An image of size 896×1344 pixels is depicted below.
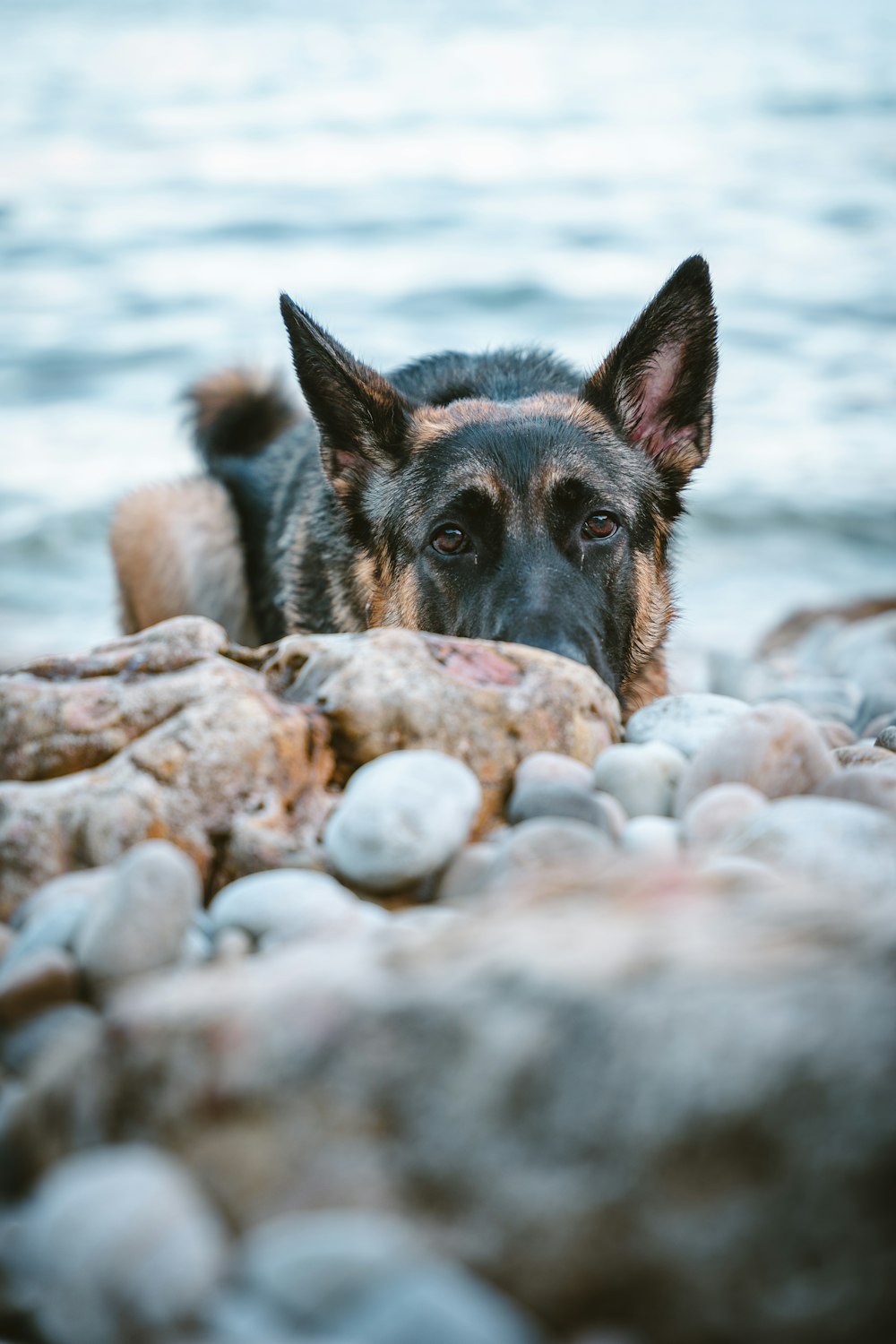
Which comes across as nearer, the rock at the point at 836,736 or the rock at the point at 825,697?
the rock at the point at 836,736

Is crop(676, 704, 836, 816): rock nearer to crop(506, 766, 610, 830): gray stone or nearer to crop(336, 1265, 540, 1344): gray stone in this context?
crop(506, 766, 610, 830): gray stone

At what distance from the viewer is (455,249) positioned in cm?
1569

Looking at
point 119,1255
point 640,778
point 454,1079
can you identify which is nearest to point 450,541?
point 640,778

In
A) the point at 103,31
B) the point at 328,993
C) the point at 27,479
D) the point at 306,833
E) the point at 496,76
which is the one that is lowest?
the point at 27,479

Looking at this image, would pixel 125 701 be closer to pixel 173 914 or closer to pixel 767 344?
pixel 173 914

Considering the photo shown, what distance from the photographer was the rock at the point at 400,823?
2.03 metres

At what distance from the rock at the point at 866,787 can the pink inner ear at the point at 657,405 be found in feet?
8.11

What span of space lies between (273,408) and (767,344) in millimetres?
7082

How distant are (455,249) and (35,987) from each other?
593 inches

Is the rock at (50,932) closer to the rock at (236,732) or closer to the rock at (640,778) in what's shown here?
the rock at (236,732)

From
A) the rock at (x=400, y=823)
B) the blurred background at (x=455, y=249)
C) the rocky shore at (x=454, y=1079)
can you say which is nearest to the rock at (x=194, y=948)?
the rocky shore at (x=454, y=1079)

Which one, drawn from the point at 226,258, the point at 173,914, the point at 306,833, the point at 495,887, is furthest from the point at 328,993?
the point at 226,258

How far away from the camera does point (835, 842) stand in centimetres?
195

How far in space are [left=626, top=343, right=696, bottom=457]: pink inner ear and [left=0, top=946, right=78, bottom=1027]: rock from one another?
3.26 meters
